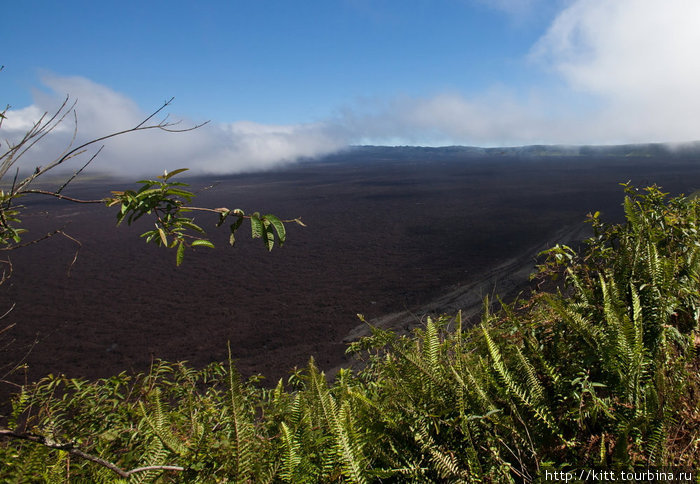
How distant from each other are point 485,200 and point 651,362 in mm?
23467

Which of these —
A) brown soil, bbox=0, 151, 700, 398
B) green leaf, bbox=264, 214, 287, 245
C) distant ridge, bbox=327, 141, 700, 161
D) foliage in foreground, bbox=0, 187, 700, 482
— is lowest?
brown soil, bbox=0, 151, 700, 398

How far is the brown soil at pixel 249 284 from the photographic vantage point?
6758 millimetres

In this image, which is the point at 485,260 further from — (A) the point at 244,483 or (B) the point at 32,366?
(A) the point at 244,483

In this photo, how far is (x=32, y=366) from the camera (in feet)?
20.6

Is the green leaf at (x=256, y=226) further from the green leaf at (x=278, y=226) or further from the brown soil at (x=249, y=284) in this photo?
the brown soil at (x=249, y=284)

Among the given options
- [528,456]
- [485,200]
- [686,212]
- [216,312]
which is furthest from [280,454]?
[485,200]

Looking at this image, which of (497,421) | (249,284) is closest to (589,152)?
(249,284)

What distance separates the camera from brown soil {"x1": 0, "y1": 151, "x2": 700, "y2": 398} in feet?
22.2

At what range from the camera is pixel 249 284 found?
10.3 meters

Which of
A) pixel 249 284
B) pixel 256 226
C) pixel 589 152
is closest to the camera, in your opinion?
pixel 256 226

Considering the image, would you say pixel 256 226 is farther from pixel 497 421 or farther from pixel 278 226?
pixel 497 421

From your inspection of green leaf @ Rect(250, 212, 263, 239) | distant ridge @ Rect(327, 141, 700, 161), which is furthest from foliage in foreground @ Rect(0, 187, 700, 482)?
distant ridge @ Rect(327, 141, 700, 161)

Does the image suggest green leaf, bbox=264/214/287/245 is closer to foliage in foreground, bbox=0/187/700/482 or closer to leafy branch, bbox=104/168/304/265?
leafy branch, bbox=104/168/304/265

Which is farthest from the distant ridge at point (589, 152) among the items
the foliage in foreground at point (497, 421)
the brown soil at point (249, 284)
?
the foliage in foreground at point (497, 421)
